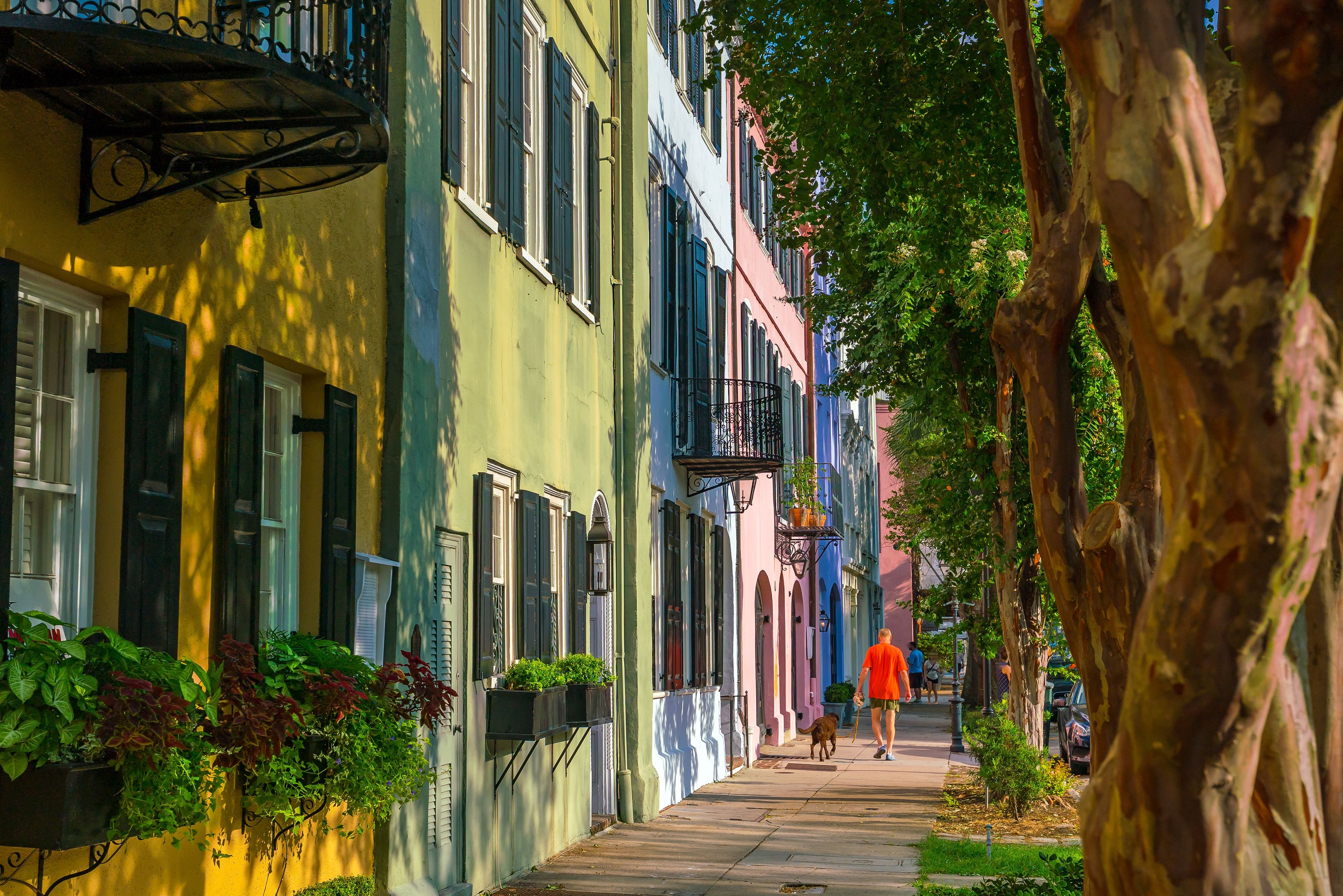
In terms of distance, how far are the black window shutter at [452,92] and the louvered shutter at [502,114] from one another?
0.56 metres

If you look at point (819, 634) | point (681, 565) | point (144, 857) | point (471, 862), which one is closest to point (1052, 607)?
point (681, 565)

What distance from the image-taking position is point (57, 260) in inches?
222

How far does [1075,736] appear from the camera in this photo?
66.9 feet

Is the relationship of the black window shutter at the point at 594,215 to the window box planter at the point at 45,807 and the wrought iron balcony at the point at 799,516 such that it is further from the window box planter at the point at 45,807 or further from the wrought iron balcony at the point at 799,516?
the wrought iron balcony at the point at 799,516

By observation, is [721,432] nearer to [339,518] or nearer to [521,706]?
[521,706]

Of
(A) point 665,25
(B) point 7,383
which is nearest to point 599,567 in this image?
(A) point 665,25

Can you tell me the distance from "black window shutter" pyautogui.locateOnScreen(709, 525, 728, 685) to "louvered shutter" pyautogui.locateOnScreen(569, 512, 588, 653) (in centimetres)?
632

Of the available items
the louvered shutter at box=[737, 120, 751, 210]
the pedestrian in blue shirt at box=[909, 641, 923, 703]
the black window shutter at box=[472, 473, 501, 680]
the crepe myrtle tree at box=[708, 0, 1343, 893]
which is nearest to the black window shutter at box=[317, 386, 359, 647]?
the black window shutter at box=[472, 473, 501, 680]

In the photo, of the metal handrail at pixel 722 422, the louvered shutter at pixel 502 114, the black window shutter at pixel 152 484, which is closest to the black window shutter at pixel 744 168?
the metal handrail at pixel 722 422

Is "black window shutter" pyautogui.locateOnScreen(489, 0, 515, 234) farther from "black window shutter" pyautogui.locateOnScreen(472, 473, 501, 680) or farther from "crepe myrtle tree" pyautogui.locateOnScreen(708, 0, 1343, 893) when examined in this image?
"crepe myrtle tree" pyautogui.locateOnScreen(708, 0, 1343, 893)

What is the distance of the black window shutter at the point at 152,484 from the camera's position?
5.98 m

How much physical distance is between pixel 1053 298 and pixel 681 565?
11.7 m

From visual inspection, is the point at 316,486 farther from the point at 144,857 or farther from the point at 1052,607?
the point at 1052,607

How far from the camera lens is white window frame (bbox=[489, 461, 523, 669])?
36.4ft
